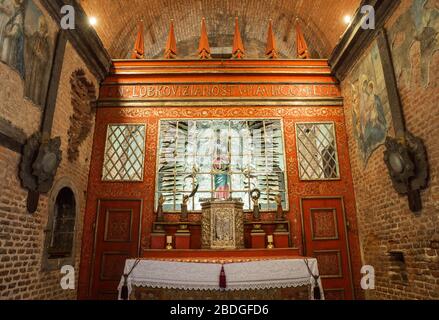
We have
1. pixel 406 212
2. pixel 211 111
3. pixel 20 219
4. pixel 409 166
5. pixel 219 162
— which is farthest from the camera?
pixel 211 111

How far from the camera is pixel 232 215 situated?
591 cm

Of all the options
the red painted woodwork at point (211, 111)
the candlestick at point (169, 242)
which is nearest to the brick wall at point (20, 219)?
the red painted woodwork at point (211, 111)

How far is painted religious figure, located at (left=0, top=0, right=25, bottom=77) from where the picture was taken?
4150 millimetres

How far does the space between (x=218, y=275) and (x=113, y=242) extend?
323 centimetres

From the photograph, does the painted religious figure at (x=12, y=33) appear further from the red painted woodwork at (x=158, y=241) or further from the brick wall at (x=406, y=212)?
the brick wall at (x=406, y=212)

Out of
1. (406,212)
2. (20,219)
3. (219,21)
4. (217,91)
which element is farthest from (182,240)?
(219,21)

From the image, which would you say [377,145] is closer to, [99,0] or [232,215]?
[232,215]

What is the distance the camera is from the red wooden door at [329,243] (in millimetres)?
6219

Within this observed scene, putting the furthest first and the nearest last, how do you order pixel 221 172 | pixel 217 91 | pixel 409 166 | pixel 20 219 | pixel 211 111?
pixel 217 91
pixel 211 111
pixel 221 172
pixel 409 166
pixel 20 219

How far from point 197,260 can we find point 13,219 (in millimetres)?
2763

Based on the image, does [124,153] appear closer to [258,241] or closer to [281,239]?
[258,241]

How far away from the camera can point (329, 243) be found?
6.49 meters

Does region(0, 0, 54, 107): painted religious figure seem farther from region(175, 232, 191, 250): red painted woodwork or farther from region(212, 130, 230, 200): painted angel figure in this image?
region(212, 130, 230, 200): painted angel figure

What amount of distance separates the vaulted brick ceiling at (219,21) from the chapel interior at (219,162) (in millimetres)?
101
